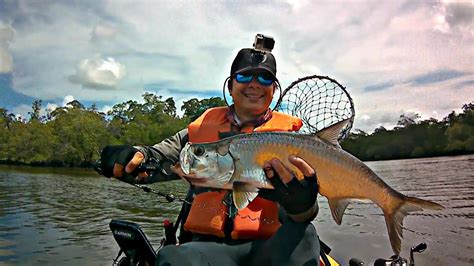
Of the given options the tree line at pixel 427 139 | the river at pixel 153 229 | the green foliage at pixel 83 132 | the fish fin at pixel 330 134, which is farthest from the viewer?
the green foliage at pixel 83 132

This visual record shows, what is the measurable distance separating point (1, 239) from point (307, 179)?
1146 cm

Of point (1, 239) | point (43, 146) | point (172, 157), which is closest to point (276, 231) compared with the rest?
point (172, 157)

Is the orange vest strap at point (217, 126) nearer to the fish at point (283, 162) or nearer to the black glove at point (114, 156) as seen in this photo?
the black glove at point (114, 156)

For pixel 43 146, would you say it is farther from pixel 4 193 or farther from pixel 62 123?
pixel 4 193

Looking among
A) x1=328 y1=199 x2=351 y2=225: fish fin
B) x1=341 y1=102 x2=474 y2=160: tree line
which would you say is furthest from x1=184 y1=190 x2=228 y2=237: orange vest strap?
x1=341 y1=102 x2=474 y2=160: tree line

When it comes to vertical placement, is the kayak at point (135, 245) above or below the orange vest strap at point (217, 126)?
below

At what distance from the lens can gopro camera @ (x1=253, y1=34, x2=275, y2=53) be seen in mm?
4332

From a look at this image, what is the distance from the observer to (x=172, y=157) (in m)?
4.35

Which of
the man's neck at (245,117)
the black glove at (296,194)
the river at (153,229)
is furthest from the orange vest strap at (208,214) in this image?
the river at (153,229)

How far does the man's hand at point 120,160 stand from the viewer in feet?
12.9

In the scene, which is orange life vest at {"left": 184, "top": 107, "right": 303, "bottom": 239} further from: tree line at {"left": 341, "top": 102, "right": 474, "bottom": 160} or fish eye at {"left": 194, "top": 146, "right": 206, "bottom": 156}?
tree line at {"left": 341, "top": 102, "right": 474, "bottom": 160}

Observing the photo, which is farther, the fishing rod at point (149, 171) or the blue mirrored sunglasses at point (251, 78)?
the blue mirrored sunglasses at point (251, 78)

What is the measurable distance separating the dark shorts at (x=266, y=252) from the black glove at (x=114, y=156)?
34.5 inches

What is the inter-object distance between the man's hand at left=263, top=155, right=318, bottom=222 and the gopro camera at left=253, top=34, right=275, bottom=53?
1.44 meters
